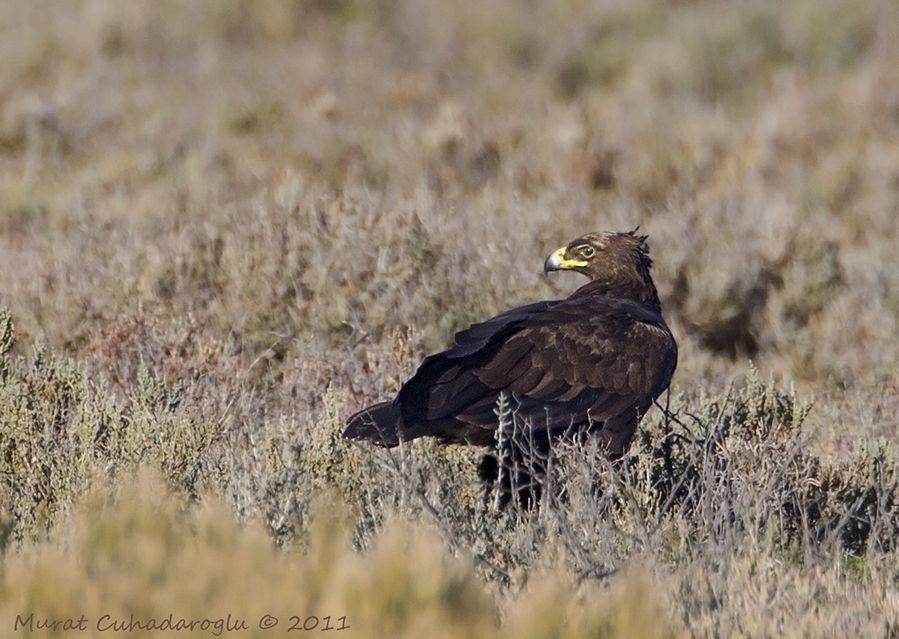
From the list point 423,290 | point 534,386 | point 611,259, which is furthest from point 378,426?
point 423,290

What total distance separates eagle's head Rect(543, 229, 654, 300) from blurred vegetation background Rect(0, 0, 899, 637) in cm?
61

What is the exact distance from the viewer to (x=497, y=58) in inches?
654

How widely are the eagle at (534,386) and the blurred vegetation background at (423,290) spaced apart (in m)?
0.16

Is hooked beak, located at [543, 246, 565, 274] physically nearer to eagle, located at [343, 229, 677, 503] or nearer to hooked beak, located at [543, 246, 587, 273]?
hooked beak, located at [543, 246, 587, 273]

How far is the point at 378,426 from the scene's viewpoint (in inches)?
205

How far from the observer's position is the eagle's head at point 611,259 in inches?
264

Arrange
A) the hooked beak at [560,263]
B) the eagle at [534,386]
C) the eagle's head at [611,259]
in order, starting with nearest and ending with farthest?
1. the eagle at [534,386]
2. the eagle's head at [611,259]
3. the hooked beak at [560,263]

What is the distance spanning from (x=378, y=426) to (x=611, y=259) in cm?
190

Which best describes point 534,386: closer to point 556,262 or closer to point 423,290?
point 556,262

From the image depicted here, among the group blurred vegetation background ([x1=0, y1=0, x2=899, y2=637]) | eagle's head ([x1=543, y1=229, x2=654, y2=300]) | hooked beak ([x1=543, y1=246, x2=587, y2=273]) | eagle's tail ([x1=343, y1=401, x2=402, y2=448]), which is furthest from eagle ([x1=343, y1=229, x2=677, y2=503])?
hooked beak ([x1=543, y1=246, x2=587, y2=273])

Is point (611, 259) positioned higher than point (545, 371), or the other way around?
point (611, 259)

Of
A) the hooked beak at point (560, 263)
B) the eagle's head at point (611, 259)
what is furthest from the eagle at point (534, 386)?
the hooked beak at point (560, 263)

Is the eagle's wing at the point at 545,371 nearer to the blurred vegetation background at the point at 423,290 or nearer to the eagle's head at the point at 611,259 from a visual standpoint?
the blurred vegetation background at the point at 423,290

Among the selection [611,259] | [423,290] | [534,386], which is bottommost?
[534,386]
